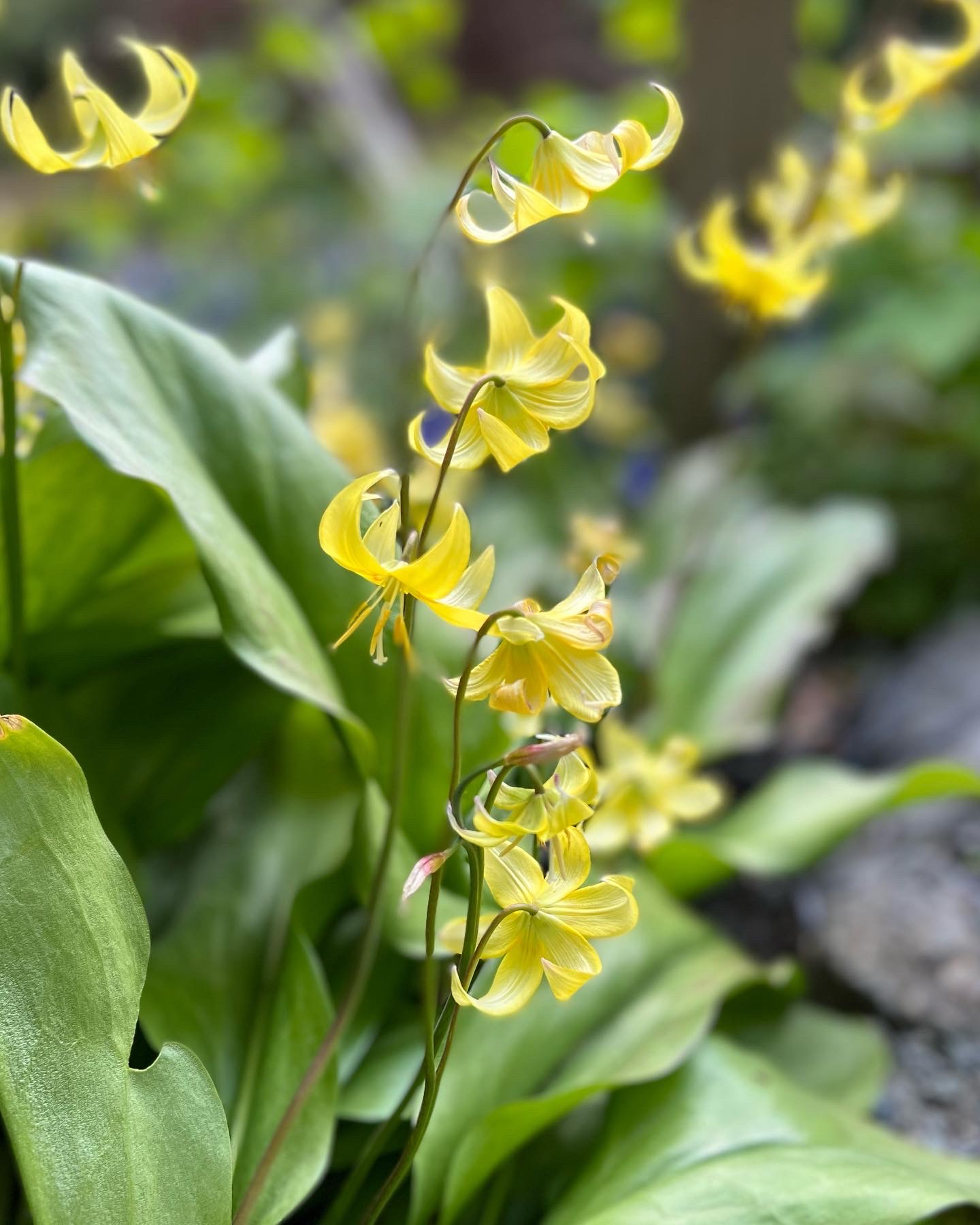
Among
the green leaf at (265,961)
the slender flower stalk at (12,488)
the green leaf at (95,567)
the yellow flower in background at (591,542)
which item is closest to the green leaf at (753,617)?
the yellow flower in background at (591,542)

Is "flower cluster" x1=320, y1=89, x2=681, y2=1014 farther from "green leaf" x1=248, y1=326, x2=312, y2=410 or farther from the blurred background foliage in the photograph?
"green leaf" x1=248, y1=326, x2=312, y2=410

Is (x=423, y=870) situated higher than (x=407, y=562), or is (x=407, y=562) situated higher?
(x=407, y=562)

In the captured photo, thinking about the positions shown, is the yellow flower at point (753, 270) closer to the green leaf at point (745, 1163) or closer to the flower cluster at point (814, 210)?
the flower cluster at point (814, 210)

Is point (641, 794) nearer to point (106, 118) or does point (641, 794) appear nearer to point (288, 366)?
point (288, 366)

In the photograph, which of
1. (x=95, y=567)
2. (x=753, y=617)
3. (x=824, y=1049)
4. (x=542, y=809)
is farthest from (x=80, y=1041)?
→ (x=753, y=617)

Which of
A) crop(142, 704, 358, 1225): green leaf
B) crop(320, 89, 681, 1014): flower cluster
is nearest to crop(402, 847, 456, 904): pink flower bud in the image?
crop(320, 89, 681, 1014): flower cluster

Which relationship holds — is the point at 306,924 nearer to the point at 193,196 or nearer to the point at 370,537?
the point at 370,537

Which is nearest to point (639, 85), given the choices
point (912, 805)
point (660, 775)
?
point (912, 805)
